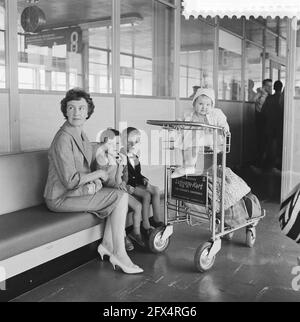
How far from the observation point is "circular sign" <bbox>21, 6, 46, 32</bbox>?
3317 millimetres

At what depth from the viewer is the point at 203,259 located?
3174 millimetres

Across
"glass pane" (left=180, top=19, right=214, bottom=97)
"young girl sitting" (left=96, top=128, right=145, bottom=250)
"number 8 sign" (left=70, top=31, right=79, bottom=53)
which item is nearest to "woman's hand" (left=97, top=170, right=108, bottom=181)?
"young girl sitting" (left=96, top=128, right=145, bottom=250)

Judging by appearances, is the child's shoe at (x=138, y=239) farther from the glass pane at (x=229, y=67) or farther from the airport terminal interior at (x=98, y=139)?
the glass pane at (x=229, y=67)

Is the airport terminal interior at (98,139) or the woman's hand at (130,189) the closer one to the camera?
the airport terminal interior at (98,139)

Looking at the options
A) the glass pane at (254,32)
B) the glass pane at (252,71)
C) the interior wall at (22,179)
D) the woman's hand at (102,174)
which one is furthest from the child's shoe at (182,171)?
the glass pane at (254,32)

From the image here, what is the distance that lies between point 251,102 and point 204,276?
505 centimetres

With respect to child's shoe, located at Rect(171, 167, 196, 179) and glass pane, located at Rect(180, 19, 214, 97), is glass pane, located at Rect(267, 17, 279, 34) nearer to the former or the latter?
→ glass pane, located at Rect(180, 19, 214, 97)

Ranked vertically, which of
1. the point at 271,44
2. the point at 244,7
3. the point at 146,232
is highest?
the point at 271,44

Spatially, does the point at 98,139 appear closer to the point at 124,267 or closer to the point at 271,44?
the point at 124,267

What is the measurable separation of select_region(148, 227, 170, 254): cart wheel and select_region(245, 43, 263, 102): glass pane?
449 centimetres

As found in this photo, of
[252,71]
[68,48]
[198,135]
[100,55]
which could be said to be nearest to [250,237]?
[198,135]

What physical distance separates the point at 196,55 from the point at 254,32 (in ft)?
7.09

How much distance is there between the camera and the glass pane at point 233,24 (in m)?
6.54

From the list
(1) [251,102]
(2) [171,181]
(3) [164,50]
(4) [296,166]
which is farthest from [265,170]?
(2) [171,181]
